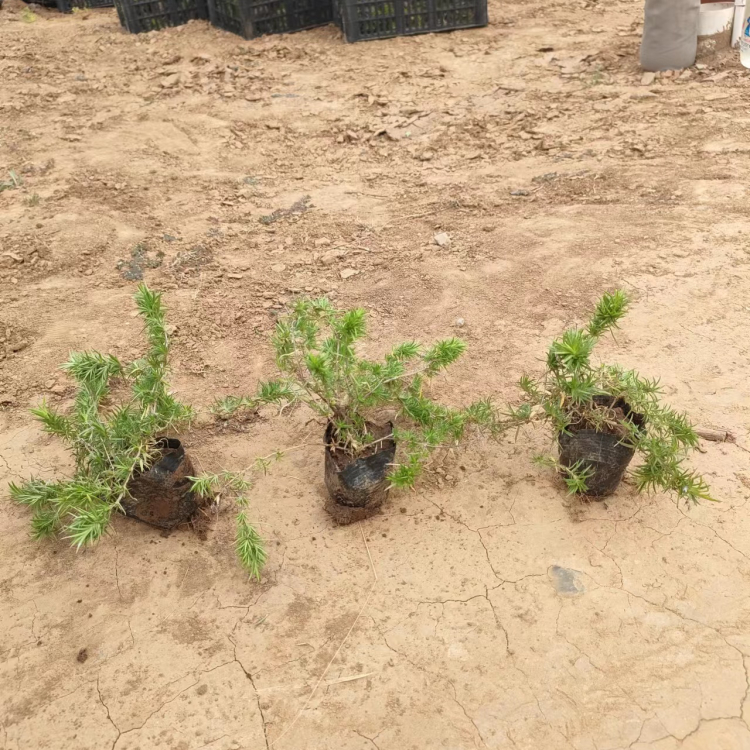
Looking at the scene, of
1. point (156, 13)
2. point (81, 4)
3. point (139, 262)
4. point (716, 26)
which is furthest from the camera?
point (81, 4)

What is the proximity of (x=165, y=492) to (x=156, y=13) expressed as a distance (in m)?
7.70

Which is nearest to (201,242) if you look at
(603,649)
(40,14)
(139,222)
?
(139,222)

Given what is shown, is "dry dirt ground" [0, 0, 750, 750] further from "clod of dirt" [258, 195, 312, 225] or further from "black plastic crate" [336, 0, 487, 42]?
"black plastic crate" [336, 0, 487, 42]

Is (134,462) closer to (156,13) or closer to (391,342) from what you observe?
(391,342)

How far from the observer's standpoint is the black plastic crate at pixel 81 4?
9.76 metres

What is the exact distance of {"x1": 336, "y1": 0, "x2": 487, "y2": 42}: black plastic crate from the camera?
767 centimetres

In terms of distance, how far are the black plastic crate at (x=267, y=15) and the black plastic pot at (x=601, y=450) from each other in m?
6.78

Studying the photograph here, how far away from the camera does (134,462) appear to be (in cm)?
257

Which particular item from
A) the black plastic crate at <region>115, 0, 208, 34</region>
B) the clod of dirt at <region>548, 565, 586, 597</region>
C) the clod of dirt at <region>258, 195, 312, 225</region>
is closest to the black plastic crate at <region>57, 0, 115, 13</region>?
the black plastic crate at <region>115, 0, 208, 34</region>

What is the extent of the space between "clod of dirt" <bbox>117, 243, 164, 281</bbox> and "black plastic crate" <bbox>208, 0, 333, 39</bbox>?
168 inches

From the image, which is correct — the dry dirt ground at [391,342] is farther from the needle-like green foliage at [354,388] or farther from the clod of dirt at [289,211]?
the needle-like green foliage at [354,388]


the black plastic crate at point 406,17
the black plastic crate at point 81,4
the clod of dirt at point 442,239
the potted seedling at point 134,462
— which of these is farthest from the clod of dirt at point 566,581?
the black plastic crate at point 81,4

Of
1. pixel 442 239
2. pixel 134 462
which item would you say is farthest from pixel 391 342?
pixel 134 462

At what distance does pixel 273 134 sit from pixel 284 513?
167 inches
